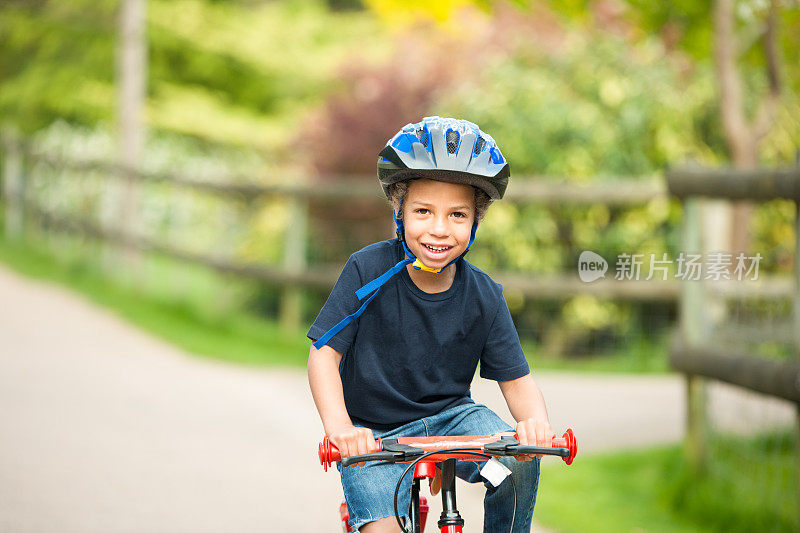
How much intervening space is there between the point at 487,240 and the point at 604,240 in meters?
1.12

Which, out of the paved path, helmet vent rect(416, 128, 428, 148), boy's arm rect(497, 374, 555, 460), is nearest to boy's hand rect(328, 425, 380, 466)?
boy's arm rect(497, 374, 555, 460)

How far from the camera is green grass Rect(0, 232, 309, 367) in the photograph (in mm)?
10734

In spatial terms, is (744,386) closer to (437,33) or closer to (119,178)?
(119,178)

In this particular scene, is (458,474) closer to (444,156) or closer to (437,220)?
(437,220)

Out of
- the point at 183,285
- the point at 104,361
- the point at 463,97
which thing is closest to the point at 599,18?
the point at 463,97

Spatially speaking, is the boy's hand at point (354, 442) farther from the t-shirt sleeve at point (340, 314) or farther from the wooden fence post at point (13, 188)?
the wooden fence post at point (13, 188)

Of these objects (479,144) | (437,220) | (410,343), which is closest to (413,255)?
(437,220)

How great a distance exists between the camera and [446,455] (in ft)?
9.36

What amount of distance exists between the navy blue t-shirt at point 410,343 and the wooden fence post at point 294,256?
8.02m

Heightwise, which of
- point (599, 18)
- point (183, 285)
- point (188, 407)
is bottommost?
point (188, 407)

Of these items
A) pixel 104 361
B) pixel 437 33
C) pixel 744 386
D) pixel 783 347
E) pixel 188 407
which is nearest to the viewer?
pixel 744 386

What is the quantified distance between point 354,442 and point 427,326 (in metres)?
0.57

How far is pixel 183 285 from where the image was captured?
1446 centimetres

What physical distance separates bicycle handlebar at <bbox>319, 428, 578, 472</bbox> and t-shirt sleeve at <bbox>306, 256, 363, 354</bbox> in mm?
407
